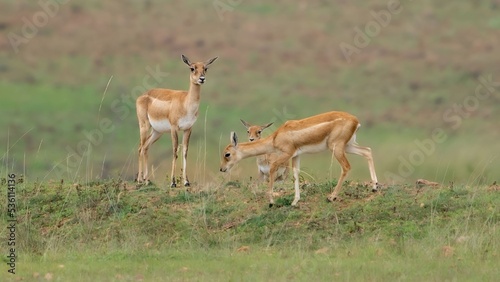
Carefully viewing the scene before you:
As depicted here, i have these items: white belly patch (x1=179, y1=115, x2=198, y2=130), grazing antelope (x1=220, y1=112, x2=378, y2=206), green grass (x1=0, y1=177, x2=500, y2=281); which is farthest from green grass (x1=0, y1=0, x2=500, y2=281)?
white belly patch (x1=179, y1=115, x2=198, y2=130)

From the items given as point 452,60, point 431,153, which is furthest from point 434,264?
point 452,60

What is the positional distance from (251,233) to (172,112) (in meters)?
3.45

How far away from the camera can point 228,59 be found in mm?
38156

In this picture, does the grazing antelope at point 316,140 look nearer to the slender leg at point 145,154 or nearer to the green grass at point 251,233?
the green grass at point 251,233

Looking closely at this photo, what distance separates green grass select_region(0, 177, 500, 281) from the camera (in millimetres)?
12039

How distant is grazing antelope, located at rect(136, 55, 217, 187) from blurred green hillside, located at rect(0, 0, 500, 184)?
5317 mm

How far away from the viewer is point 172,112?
56.7ft

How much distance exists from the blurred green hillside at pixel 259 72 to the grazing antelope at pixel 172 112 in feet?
17.4

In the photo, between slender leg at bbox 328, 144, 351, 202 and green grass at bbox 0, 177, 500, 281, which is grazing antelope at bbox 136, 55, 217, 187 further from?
slender leg at bbox 328, 144, 351, 202

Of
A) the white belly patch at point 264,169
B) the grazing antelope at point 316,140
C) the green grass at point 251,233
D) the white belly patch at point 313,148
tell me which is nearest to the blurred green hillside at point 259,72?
the white belly patch at point 264,169

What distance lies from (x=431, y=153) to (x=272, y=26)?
1560 centimetres

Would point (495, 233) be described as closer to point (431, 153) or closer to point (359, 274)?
point (359, 274)

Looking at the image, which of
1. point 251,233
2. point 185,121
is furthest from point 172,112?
point 251,233

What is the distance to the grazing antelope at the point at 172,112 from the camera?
17.2 meters
